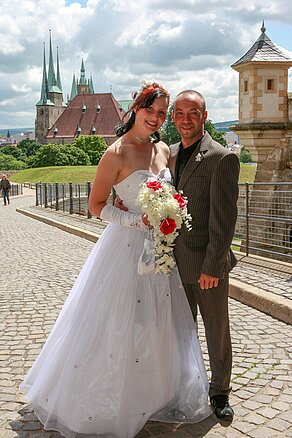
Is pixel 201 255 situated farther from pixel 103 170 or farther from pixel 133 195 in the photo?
pixel 103 170

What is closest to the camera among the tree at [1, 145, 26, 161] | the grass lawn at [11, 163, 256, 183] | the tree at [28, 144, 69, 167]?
the grass lawn at [11, 163, 256, 183]

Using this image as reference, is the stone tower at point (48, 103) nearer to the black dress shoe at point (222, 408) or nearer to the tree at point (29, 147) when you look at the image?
the tree at point (29, 147)

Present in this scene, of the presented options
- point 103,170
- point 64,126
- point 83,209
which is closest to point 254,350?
point 103,170

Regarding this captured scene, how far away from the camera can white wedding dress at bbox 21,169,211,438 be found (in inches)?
127

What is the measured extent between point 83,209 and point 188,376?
18.5 m

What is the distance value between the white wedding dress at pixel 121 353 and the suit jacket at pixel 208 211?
0.19 meters

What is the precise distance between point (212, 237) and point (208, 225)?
0.12 m

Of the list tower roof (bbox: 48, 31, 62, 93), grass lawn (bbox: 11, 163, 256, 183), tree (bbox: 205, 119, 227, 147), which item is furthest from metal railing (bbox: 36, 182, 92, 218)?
tower roof (bbox: 48, 31, 62, 93)

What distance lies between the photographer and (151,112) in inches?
135

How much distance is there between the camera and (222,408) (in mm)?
3545

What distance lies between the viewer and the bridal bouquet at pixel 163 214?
3.15 meters

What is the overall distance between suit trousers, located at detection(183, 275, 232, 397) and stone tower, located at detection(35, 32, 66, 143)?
132246 mm

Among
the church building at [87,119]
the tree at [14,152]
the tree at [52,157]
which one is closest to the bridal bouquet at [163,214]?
the tree at [52,157]

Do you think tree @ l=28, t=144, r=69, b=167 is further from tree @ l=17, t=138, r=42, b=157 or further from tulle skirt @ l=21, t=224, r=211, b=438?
tulle skirt @ l=21, t=224, r=211, b=438
